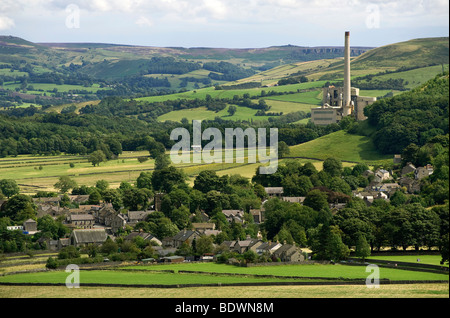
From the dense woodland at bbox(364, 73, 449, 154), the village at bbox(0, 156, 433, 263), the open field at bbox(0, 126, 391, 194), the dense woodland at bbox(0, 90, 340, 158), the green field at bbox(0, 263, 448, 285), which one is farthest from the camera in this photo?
the dense woodland at bbox(0, 90, 340, 158)

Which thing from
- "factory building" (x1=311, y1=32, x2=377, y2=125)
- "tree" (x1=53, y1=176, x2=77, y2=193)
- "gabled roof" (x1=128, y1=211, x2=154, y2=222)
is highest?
"factory building" (x1=311, y1=32, x2=377, y2=125)

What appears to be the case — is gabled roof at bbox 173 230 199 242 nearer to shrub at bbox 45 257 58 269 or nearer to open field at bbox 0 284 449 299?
shrub at bbox 45 257 58 269

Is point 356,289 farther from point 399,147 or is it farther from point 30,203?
point 399,147

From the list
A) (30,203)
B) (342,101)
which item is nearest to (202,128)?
(342,101)

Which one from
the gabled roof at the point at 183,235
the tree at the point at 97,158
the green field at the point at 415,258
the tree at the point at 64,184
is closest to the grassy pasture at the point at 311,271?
the green field at the point at 415,258

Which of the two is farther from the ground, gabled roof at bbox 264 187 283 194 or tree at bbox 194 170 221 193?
tree at bbox 194 170 221 193

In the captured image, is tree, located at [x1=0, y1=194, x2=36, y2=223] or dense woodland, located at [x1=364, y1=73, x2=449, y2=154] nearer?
tree, located at [x1=0, y1=194, x2=36, y2=223]

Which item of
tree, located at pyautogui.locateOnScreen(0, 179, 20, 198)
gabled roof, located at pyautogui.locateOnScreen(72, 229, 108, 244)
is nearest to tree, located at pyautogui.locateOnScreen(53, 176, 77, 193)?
tree, located at pyautogui.locateOnScreen(0, 179, 20, 198)
